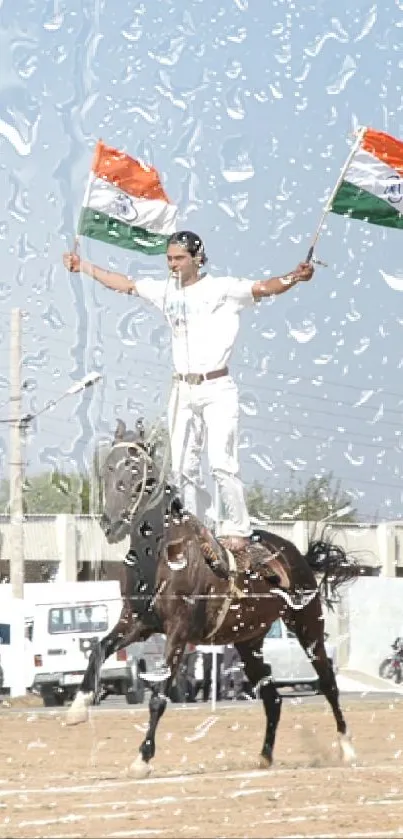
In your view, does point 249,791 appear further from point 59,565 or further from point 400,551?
point 59,565

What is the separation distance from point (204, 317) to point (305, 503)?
129 inches

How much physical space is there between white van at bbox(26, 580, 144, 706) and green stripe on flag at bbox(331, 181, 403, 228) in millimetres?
10791

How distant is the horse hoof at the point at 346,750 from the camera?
609 inches

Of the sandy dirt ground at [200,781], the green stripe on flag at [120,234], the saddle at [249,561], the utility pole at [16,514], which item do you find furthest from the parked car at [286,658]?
the green stripe on flag at [120,234]

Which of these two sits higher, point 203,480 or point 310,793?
point 203,480

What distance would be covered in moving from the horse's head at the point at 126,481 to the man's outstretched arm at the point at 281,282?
1.20 metres

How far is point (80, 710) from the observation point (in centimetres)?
1337

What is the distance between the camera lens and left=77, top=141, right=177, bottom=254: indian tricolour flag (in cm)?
1400

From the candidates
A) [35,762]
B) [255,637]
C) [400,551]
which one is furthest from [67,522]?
[255,637]

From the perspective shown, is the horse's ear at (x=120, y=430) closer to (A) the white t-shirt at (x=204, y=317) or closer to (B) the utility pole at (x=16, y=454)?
(A) the white t-shirt at (x=204, y=317)

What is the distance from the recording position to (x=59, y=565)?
1113 inches

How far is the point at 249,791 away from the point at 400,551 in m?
5.98

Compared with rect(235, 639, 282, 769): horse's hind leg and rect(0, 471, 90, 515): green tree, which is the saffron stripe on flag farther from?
rect(235, 639, 282, 769): horse's hind leg

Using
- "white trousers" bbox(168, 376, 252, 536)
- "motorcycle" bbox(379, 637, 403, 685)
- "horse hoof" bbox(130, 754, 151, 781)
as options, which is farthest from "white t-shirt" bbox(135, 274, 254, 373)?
"motorcycle" bbox(379, 637, 403, 685)
